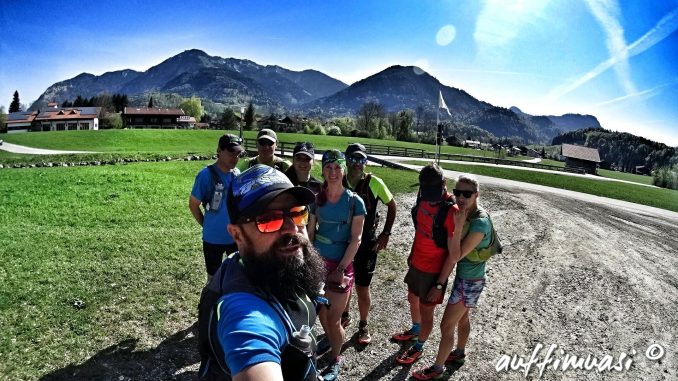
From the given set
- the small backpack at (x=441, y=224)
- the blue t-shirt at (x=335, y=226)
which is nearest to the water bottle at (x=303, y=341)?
the blue t-shirt at (x=335, y=226)

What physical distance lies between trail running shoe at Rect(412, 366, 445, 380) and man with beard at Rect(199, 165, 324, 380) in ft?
13.1

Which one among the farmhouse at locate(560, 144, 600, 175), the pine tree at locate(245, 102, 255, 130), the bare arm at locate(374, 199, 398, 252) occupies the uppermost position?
the pine tree at locate(245, 102, 255, 130)

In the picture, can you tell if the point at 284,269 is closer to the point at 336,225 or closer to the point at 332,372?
A: the point at 336,225

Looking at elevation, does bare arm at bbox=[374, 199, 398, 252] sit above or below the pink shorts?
above

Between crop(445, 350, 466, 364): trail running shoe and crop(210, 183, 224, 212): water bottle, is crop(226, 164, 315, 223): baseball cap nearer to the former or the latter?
crop(210, 183, 224, 212): water bottle

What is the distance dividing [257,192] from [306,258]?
0.40 meters

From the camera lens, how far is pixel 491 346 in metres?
6.16

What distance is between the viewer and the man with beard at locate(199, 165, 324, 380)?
141 cm

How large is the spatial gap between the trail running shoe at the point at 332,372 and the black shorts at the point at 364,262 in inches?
49.8

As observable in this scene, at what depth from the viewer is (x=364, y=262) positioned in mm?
5820

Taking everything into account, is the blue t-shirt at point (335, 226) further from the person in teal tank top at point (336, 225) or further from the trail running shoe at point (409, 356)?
the trail running shoe at point (409, 356)

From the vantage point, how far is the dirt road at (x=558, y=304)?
5.73 meters

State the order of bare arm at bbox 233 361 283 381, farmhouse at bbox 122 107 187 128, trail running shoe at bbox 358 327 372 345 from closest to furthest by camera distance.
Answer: bare arm at bbox 233 361 283 381 < trail running shoe at bbox 358 327 372 345 < farmhouse at bbox 122 107 187 128

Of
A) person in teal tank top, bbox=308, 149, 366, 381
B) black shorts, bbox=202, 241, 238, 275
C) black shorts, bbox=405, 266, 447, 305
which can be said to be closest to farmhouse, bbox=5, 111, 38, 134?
black shorts, bbox=202, 241, 238, 275
